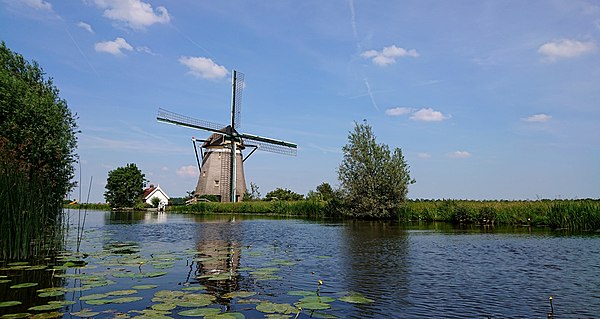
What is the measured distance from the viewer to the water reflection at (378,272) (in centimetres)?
618

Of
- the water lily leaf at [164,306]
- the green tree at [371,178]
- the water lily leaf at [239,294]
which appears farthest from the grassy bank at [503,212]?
the water lily leaf at [164,306]

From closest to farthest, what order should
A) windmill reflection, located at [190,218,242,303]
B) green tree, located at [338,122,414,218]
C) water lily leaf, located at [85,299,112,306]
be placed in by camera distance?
water lily leaf, located at [85,299,112,306] < windmill reflection, located at [190,218,242,303] < green tree, located at [338,122,414,218]

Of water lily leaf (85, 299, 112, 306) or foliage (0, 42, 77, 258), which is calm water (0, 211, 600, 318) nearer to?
water lily leaf (85, 299, 112, 306)

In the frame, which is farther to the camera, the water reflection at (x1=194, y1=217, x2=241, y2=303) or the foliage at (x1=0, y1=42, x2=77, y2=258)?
the foliage at (x1=0, y1=42, x2=77, y2=258)

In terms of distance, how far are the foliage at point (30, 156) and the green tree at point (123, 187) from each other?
1950 inches

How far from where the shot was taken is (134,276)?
25.1 feet

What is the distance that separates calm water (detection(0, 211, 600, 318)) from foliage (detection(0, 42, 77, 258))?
47.1 inches

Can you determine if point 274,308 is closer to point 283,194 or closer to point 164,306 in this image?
point 164,306

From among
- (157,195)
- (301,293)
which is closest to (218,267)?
(301,293)

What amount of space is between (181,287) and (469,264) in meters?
6.23

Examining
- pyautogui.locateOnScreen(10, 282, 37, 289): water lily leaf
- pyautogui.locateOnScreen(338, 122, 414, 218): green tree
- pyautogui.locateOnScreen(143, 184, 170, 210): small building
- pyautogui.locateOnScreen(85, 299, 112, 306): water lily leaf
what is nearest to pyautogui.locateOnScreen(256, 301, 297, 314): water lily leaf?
pyautogui.locateOnScreen(85, 299, 112, 306): water lily leaf

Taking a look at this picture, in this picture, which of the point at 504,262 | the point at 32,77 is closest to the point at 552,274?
the point at 504,262

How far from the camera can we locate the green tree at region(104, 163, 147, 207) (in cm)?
6806

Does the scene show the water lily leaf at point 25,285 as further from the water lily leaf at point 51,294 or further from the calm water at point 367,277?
the water lily leaf at point 51,294
